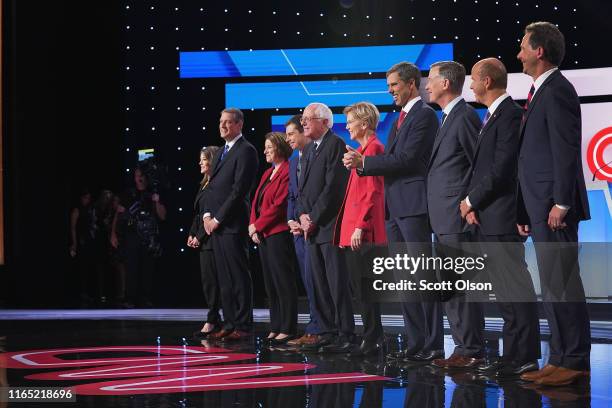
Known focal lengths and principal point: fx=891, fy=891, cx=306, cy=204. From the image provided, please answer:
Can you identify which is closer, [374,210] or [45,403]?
[45,403]

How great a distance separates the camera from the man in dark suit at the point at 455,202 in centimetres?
434

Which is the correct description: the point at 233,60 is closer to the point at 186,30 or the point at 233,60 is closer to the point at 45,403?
the point at 186,30

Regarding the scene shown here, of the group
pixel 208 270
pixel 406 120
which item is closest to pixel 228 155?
pixel 208 270

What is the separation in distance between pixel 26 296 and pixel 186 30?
3452 millimetres

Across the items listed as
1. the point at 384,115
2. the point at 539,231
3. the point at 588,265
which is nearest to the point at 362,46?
the point at 384,115

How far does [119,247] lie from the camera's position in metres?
9.51

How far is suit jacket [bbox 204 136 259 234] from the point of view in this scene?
6.16m

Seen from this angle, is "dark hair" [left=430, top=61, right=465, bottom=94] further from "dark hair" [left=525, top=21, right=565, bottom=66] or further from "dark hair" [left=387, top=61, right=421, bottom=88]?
"dark hair" [left=525, top=21, right=565, bottom=66]

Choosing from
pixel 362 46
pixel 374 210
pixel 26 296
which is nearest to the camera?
pixel 374 210

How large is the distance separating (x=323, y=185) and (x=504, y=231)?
1672 millimetres

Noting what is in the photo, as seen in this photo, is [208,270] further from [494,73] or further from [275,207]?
[494,73]

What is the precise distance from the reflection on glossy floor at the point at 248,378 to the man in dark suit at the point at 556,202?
0.64 ft

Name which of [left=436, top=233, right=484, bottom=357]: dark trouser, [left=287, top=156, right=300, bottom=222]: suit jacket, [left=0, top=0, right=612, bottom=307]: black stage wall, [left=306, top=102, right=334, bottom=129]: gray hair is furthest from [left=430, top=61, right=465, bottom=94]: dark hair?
[left=0, top=0, right=612, bottom=307]: black stage wall

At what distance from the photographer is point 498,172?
4.07m
